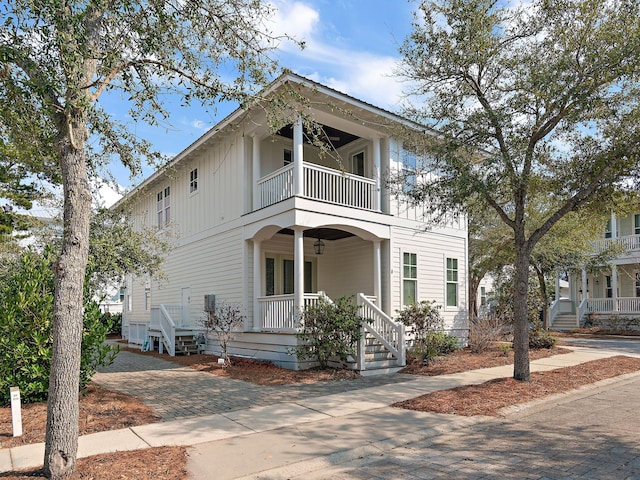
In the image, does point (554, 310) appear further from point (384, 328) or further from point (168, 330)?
point (168, 330)

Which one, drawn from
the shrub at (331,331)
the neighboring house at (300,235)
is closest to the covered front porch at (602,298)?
the neighboring house at (300,235)

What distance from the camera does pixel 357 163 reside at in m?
16.0

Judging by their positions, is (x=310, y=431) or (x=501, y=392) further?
(x=501, y=392)

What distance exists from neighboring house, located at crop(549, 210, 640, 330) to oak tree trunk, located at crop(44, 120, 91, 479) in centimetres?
2915

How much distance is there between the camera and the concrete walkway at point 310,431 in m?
5.43

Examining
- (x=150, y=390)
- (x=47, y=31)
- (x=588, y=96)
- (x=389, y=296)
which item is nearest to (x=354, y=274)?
(x=389, y=296)

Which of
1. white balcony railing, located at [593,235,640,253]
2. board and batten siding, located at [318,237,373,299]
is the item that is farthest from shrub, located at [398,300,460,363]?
white balcony railing, located at [593,235,640,253]

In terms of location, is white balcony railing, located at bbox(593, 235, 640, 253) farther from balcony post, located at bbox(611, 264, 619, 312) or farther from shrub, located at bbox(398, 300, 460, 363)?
shrub, located at bbox(398, 300, 460, 363)

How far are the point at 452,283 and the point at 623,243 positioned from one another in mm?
18336

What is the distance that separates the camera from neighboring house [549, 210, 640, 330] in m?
28.8

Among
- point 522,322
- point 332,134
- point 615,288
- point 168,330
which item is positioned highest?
point 332,134

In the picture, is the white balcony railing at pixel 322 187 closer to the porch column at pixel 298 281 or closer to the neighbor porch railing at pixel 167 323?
the porch column at pixel 298 281

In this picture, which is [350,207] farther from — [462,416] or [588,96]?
[462,416]

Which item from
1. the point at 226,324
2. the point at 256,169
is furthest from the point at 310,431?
the point at 256,169
